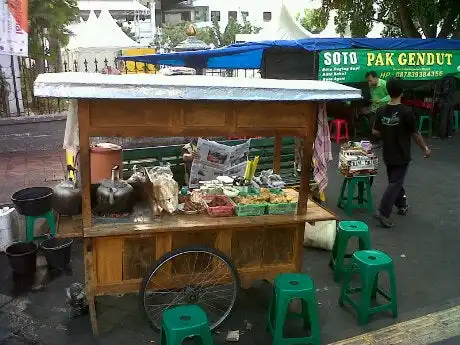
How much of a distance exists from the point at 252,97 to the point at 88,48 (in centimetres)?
2218

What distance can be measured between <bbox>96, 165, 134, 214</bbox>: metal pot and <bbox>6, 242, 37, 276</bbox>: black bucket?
1.29 m

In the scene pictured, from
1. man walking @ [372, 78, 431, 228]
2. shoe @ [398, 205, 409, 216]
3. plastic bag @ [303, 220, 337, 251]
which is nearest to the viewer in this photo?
plastic bag @ [303, 220, 337, 251]

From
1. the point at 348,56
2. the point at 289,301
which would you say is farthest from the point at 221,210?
the point at 348,56

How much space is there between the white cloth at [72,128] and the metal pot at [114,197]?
39 cm

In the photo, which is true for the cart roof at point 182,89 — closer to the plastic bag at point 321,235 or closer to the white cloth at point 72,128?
the white cloth at point 72,128

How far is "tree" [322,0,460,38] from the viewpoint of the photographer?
43.1 ft

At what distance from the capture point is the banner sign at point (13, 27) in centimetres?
658

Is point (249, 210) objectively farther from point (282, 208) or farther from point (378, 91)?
point (378, 91)

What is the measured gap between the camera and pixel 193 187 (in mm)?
4562

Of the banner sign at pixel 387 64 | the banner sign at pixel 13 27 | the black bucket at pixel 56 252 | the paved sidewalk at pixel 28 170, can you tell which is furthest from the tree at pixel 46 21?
the black bucket at pixel 56 252

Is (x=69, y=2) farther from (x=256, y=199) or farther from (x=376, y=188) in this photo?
(x=256, y=199)

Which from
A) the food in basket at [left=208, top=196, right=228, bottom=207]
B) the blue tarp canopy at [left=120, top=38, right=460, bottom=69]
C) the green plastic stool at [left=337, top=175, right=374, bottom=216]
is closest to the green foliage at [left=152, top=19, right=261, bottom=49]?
the blue tarp canopy at [left=120, top=38, right=460, bottom=69]

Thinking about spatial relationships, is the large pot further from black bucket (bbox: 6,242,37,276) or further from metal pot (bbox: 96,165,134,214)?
metal pot (bbox: 96,165,134,214)

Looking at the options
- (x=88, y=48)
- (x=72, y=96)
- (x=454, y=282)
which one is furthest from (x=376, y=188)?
(x=88, y=48)
